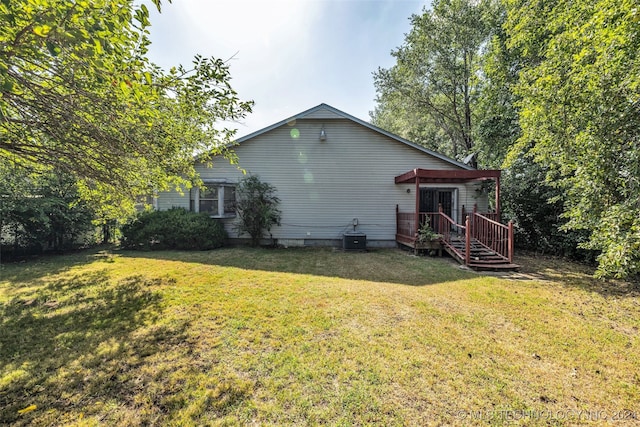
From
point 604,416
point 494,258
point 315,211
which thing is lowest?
point 604,416

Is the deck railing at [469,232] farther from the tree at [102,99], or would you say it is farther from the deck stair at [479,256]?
the tree at [102,99]

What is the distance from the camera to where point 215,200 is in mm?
10258

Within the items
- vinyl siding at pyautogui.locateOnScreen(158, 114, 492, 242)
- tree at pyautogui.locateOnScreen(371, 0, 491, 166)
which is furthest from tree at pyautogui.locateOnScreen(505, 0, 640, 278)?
tree at pyautogui.locateOnScreen(371, 0, 491, 166)

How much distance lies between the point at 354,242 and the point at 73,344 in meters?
7.60

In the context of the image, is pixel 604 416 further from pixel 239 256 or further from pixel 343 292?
pixel 239 256

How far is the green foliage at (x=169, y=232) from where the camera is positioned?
8930mm

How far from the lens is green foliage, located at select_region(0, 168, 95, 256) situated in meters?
7.34

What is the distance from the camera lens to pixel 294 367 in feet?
8.68

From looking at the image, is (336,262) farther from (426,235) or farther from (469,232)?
(469,232)

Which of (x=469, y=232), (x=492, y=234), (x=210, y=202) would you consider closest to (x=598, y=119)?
(x=469, y=232)

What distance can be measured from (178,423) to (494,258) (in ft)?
26.0

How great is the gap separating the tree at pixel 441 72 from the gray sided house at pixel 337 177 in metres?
7.10

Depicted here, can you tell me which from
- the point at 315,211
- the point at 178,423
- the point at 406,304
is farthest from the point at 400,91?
the point at 178,423

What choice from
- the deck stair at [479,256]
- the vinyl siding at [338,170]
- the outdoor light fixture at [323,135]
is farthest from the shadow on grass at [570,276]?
the outdoor light fixture at [323,135]
